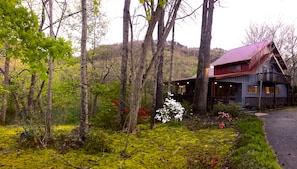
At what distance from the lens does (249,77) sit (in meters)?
20.5

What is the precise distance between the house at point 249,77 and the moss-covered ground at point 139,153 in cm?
1059

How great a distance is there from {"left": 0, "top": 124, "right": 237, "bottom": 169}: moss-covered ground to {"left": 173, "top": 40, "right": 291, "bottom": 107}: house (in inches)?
417

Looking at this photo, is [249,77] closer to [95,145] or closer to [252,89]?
[252,89]

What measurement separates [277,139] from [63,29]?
37.2 ft

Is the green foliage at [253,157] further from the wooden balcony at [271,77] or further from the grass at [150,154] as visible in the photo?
the wooden balcony at [271,77]

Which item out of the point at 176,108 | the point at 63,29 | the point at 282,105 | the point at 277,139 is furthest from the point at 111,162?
the point at 282,105

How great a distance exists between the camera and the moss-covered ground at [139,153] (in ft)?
17.2

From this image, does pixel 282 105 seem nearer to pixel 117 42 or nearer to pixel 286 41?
pixel 286 41

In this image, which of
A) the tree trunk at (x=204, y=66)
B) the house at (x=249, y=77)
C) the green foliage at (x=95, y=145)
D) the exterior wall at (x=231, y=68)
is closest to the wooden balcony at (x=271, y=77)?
the house at (x=249, y=77)

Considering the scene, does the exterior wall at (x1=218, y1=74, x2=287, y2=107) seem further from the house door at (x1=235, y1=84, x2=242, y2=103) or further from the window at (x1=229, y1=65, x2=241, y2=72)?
the window at (x1=229, y1=65, x2=241, y2=72)

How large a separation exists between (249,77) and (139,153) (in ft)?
55.5

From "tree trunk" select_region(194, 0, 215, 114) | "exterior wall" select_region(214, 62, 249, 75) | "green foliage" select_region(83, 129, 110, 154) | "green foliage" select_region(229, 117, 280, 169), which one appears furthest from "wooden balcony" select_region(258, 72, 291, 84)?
"green foliage" select_region(83, 129, 110, 154)

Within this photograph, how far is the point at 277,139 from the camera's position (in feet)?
26.3

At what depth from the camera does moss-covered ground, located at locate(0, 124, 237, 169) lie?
523 centimetres
